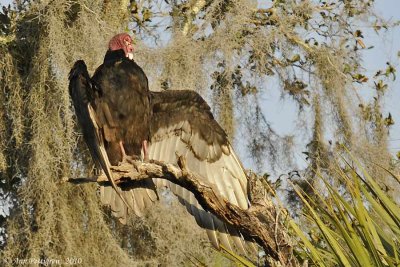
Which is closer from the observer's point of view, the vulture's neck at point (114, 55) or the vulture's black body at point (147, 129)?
the vulture's black body at point (147, 129)

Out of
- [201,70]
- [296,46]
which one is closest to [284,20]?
[296,46]

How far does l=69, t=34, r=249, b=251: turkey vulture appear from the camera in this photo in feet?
13.4

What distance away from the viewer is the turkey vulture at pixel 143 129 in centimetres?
410

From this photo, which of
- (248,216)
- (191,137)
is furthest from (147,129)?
(248,216)

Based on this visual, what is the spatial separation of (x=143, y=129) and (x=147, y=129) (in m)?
0.03

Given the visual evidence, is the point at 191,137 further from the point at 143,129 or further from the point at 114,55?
A: the point at 114,55

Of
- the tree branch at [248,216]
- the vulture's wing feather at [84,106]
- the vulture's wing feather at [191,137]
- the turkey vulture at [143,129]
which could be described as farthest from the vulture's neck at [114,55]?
the tree branch at [248,216]

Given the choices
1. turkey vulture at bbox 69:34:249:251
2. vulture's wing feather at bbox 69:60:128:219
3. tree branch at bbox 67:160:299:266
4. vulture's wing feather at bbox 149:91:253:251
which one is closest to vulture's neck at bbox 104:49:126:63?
turkey vulture at bbox 69:34:249:251

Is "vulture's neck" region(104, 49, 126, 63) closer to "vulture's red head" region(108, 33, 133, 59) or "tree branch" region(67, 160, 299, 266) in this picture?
"vulture's red head" region(108, 33, 133, 59)

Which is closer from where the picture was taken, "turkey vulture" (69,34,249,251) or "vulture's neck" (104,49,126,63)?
"turkey vulture" (69,34,249,251)

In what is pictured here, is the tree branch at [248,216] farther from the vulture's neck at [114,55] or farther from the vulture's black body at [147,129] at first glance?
the vulture's neck at [114,55]

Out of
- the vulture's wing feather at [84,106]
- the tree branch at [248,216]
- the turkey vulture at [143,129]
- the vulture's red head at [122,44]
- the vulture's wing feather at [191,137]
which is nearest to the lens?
the tree branch at [248,216]

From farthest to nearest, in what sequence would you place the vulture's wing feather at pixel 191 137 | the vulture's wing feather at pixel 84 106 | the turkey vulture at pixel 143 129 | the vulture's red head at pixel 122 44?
the vulture's red head at pixel 122 44 < the vulture's wing feather at pixel 191 137 < the turkey vulture at pixel 143 129 < the vulture's wing feather at pixel 84 106

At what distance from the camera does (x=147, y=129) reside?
14.9ft
